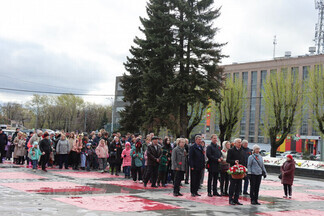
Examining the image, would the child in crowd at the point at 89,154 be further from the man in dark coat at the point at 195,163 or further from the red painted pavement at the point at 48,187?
the man in dark coat at the point at 195,163

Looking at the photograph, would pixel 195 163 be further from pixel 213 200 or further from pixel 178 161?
pixel 213 200

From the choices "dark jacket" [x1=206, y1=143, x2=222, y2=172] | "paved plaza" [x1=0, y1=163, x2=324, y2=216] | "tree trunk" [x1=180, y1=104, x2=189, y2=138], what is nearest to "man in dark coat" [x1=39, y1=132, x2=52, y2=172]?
"paved plaza" [x1=0, y1=163, x2=324, y2=216]

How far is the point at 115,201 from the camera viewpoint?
11.0m

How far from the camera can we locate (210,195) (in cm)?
1351

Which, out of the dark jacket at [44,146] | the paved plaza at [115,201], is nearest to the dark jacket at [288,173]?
the paved plaza at [115,201]

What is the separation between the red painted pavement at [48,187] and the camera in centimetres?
1238

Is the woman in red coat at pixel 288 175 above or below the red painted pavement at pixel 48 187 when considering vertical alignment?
above

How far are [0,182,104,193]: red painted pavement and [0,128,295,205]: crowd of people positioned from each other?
2.72m

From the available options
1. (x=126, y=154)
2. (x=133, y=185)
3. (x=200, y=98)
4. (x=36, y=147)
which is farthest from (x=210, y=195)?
(x=200, y=98)

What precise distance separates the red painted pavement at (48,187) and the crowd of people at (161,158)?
8.94 ft

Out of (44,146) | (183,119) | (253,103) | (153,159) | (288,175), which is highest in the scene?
(253,103)

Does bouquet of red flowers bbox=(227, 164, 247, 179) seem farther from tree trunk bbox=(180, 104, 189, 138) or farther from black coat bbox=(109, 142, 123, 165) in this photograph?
tree trunk bbox=(180, 104, 189, 138)

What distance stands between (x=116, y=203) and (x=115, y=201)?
327 mm

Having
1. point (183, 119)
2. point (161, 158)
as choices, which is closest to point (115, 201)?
point (161, 158)
